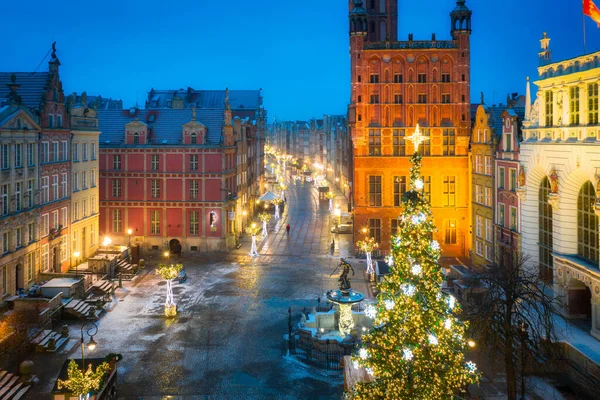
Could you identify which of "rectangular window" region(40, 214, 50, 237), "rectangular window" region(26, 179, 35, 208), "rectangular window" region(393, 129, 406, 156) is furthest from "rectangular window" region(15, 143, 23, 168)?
"rectangular window" region(393, 129, 406, 156)

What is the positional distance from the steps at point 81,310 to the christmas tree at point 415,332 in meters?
23.4

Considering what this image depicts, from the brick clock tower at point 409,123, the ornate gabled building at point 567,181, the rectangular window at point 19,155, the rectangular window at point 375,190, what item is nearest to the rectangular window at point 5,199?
the rectangular window at point 19,155

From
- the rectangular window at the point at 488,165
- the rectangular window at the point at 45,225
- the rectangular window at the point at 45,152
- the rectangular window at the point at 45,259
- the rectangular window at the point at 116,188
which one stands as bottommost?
the rectangular window at the point at 45,259

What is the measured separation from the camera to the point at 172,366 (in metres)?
27.4

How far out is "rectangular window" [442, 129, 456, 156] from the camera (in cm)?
5247

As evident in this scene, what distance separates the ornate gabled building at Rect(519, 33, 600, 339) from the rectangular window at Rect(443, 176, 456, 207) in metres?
16.2

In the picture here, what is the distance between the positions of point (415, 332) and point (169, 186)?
42917 millimetres

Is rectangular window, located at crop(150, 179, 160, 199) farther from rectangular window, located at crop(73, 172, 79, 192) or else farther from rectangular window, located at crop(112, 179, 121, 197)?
rectangular window, located at crop(73, 172, 79, 192)

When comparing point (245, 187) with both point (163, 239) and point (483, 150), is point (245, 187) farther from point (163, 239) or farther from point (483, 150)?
point (483, 150)

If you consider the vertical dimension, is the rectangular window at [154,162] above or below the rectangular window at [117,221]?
above

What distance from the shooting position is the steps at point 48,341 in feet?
96.5

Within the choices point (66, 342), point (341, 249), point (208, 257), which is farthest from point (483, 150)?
point (66, 342)

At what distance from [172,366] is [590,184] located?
24.4 m

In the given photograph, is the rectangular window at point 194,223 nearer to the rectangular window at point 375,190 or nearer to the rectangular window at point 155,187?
the rectangular window at point 155,187
